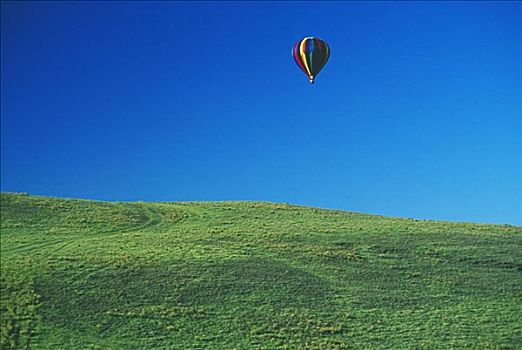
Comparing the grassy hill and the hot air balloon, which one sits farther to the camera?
the hot air balloon

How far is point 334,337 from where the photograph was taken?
150 ft

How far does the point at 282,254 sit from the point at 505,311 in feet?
55.7

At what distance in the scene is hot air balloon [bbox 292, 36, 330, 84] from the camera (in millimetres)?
69812

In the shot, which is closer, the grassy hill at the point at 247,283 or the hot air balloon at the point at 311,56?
the grassy hill at the point at 247,283

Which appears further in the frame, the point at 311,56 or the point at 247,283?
the point at 311,56

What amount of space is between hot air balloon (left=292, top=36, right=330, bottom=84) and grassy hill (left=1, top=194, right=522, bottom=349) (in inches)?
560

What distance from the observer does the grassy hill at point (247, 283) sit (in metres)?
45.3

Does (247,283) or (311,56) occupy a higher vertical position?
(311,56)

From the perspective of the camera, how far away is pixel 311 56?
69688 mm

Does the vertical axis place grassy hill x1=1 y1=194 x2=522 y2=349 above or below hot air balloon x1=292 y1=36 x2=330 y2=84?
below

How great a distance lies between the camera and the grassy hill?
4531 cm

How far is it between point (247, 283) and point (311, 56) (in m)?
25.4

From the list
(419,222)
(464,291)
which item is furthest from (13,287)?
(419,222)

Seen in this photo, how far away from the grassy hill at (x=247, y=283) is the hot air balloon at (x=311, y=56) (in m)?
14.2
